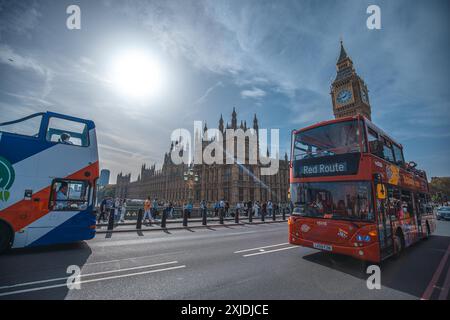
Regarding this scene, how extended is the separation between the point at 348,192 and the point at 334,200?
0.42 meters

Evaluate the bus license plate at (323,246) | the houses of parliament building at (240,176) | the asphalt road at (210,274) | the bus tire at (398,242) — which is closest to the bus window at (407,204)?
the bus tire at (398,242)

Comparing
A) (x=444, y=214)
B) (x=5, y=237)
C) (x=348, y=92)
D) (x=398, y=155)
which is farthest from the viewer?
(x=348, y=92)

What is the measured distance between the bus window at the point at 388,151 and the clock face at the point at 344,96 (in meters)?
59.8

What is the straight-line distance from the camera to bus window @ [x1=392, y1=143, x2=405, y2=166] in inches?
305

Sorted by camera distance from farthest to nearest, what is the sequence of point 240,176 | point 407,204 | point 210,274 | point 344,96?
point 344,96, point 240,176, point 407,204, point 210,274

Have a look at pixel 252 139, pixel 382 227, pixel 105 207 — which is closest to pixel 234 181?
pixel 252 139

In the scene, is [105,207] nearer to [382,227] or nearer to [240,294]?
[240,294]

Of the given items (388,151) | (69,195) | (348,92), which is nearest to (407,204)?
(388,151)

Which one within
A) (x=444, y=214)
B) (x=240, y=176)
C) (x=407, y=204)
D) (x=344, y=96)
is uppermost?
(x=344, y=96)

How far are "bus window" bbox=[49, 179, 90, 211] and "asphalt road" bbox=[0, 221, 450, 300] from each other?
1.40 meters

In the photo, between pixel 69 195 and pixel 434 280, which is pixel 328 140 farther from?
pixel 69 195

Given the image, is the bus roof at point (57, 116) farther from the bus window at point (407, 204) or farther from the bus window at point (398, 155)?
the bus window at point (407, 204)

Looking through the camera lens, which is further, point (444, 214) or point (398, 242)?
point (444, 214)

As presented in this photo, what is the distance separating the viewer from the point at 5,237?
5789 mm
